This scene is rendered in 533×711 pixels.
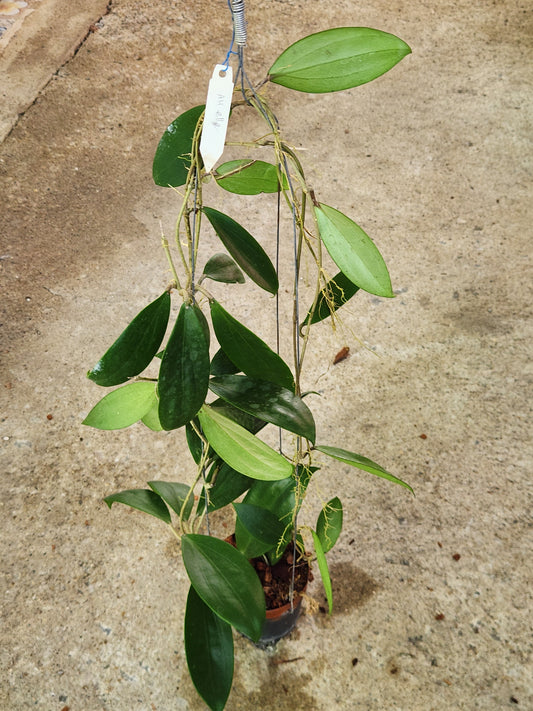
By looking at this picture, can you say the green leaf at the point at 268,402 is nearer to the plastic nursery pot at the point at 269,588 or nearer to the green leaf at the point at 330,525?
the green leaf at the point at 330,525

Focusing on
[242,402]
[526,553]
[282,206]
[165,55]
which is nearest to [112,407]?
[242,402]

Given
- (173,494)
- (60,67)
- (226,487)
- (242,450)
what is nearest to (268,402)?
(242,450)

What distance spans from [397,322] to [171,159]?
1405 millimetres

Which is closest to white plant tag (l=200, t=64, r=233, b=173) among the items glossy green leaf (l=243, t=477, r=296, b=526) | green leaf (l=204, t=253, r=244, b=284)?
green leaf (l=204, t=253, r=244, b=284)

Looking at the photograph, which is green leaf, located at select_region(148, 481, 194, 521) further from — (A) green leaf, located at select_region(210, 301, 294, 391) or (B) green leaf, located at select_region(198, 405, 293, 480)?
(A) green leaf, located at select_region(210, 301, 294, 391)

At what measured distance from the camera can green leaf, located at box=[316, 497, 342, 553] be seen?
1142mm

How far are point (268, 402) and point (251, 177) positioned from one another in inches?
12.3

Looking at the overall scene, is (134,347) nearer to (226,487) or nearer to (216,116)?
(216,116)

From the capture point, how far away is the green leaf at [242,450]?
31.7 inches

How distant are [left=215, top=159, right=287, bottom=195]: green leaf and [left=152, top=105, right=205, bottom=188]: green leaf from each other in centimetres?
6

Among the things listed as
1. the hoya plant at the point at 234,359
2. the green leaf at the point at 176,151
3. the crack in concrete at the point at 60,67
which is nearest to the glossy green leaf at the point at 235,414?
the hoya plant at the point at 234,359

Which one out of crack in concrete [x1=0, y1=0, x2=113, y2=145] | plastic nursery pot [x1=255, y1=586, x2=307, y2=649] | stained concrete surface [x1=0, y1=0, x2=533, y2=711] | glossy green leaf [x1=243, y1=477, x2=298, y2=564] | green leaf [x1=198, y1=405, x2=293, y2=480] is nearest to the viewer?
green leaf [x1=198, y1=405, x2=293, y2=480]

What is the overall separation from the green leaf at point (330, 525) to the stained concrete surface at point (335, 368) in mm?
382

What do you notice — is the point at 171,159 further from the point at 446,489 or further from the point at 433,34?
the point at 433,34
